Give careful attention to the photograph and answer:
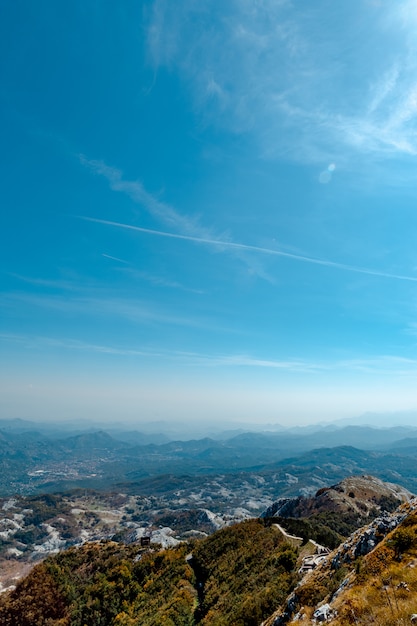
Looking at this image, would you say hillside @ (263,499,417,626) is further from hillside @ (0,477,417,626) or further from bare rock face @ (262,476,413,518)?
bare rock face @ (262,476,413,518)

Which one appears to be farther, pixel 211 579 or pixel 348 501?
pixel 348 501

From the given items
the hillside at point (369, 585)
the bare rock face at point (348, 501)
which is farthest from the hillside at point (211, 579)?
the bare rock face at point (348, 501)

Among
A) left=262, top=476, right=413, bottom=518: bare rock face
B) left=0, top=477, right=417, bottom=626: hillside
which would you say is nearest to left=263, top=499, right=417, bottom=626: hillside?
left=0, top=477, right=417, bottom=626: hillside

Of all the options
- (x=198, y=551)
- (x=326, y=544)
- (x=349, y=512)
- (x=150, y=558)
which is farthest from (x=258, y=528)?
(x=349, y=512)

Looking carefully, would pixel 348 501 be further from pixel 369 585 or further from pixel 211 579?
pixel 369 585

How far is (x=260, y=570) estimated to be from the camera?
50.3m

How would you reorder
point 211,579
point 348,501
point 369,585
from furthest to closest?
point 348,501, point 211,579, point 369,585

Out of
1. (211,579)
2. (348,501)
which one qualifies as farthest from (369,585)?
(348,501)

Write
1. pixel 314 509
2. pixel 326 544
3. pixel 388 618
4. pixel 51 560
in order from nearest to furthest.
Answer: pixel 388 618, pixel 326 544, pixel 51 560, pixel 314 509

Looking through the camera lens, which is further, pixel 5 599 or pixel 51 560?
pixel 51 560

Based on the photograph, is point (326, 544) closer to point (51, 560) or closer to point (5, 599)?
point (5, 599)

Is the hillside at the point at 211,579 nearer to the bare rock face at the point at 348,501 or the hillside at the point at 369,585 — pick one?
the hillside at the point at 369,585

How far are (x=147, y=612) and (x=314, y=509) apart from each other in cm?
10923

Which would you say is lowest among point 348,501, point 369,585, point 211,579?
point 348,501
